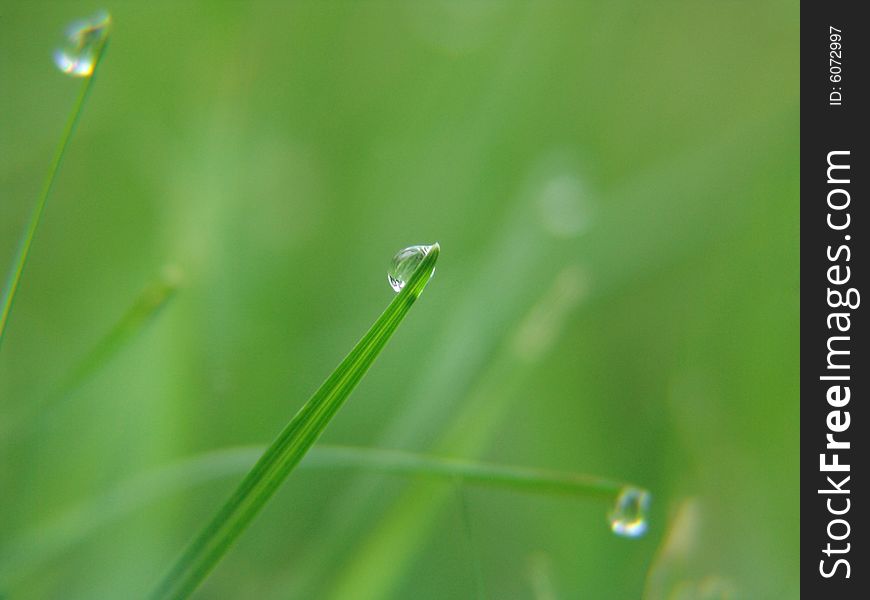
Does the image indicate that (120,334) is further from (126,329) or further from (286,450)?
(286,450)

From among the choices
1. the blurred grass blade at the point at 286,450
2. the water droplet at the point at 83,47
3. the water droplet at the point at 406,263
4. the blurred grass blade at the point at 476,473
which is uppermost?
the water droplet at the point at 83,47

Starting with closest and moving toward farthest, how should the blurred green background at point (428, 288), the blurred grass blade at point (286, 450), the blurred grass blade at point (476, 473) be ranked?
the blurred grass blade at point (286, 450), the blurred grass blade at point (476, 473), the blurred green background at point (428, 288)

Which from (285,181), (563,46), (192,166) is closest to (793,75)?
(563,46)

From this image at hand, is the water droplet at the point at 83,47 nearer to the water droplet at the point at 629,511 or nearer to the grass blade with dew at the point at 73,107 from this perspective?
the grass blade with dew at the point at 73,107

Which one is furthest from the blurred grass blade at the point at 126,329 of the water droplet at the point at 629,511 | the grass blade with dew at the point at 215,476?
the water droplet at the point at 629,511

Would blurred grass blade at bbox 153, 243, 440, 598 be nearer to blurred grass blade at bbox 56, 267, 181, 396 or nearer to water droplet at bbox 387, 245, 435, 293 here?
water droplet at bbox 387, 245, 435, 293

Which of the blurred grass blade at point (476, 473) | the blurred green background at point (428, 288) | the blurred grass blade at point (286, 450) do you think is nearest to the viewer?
the blurred grass blade at point (286, 450)
